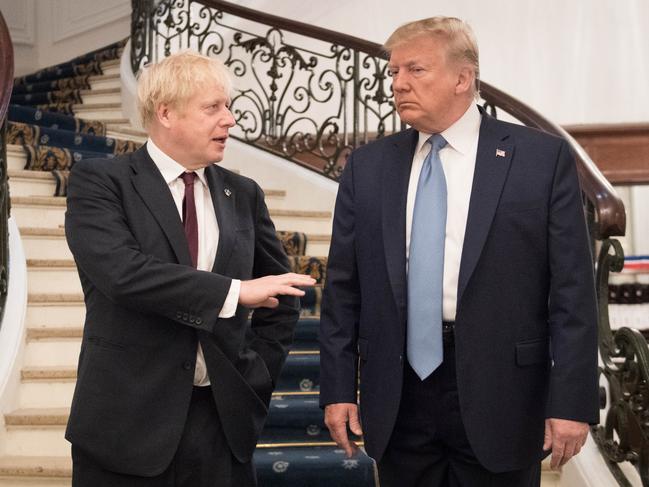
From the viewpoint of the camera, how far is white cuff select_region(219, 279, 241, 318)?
1.73 meters

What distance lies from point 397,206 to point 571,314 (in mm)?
420

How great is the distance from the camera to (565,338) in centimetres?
173

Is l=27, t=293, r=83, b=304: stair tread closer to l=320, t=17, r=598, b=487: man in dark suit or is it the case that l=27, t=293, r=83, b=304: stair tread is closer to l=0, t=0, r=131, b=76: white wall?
l=320, t=17, r=598, b=487: man in dark suit

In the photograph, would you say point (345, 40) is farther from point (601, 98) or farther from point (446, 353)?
point (446, 353)

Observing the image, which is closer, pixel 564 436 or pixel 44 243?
pixel 564 436

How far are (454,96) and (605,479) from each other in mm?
1729

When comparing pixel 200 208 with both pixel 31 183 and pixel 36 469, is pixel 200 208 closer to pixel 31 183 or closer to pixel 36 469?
pixel 36 469

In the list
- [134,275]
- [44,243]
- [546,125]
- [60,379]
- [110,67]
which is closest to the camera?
[134,275]

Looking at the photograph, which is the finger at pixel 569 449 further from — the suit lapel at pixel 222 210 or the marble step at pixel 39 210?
the marble step at pixel 39 210

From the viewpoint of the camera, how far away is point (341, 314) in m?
1.89

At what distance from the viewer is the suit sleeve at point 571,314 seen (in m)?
1.72

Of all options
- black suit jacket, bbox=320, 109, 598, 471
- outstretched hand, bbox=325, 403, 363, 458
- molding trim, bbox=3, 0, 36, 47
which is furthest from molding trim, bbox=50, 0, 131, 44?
outstretched hand, bbox=325, 403, 363, 458

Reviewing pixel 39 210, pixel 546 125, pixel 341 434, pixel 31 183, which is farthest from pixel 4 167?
pixel 546 125

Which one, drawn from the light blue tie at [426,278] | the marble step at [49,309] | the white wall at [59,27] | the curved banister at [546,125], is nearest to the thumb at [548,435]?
the light blue tie at [426,278]
